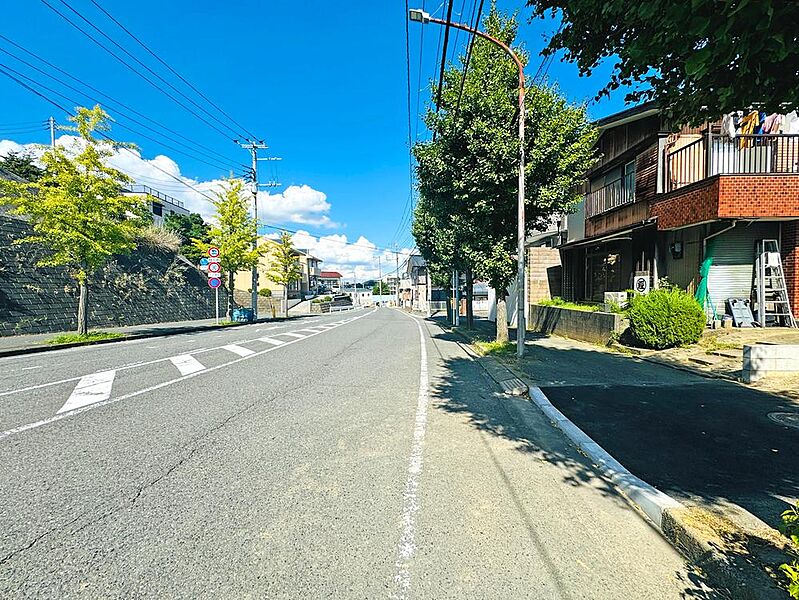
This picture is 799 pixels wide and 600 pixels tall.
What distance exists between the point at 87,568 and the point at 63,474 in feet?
5.74

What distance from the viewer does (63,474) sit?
3818mm

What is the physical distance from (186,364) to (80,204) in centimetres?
896

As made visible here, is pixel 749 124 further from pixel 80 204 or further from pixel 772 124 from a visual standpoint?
pixel 80 204

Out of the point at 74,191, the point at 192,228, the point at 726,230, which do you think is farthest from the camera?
the point at 192,228

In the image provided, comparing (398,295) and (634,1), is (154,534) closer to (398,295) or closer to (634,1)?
(634,1)

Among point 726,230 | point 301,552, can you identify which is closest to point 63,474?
point 301,552

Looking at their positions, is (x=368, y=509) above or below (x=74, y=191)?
below

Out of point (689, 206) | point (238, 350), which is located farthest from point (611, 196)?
point (238, 350)

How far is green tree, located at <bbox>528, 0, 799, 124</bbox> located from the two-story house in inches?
235

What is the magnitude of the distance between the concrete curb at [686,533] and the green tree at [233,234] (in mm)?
27834

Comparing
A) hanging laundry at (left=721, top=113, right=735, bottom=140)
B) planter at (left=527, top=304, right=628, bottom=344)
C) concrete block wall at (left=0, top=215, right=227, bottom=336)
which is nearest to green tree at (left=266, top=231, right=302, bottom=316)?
concrete block wall at (left=0, top=215, right=227, bottom=336)

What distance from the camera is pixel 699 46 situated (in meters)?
2.95

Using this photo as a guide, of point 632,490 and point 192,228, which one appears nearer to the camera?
point 632,490

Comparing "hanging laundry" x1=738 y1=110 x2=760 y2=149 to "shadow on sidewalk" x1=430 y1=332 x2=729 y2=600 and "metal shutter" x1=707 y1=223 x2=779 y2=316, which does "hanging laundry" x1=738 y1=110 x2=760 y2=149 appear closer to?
"metal shutter" x1=707 y1=223 x2=779 y2=316
